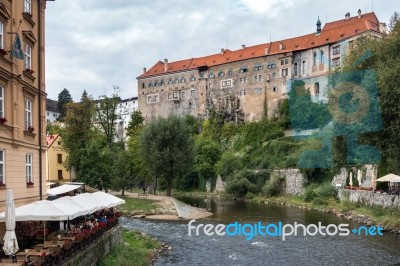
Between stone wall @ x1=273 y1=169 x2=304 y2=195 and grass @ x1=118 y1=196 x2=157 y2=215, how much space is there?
19018 mm

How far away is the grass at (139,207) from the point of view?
39.3m

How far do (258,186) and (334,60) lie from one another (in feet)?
90.8

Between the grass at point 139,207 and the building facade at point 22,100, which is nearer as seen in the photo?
the building facade at point 22,100

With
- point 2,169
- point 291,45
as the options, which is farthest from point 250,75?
point 2,169

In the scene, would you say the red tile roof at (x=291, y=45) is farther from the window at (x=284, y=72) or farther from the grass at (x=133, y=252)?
the grass at (x=133, y=252)

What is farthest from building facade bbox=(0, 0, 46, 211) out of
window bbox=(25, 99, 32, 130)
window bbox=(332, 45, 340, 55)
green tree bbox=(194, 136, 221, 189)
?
window bbox=(332, 45, 340, 55)

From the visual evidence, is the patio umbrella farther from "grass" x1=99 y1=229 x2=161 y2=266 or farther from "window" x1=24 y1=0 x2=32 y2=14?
"window" x1=24 y1=0 x2=32 y2=14

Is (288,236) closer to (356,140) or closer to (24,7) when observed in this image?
(356,140)

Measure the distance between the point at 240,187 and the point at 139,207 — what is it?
20.2 meters

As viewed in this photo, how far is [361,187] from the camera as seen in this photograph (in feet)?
133

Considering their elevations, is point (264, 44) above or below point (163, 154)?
above

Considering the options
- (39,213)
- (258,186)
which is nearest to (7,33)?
(39,213)

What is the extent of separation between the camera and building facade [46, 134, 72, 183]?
2036 inches

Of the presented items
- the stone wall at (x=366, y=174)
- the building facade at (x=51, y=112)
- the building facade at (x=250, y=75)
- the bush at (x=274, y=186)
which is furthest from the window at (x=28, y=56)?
the building facade at (x=51, y=112)
